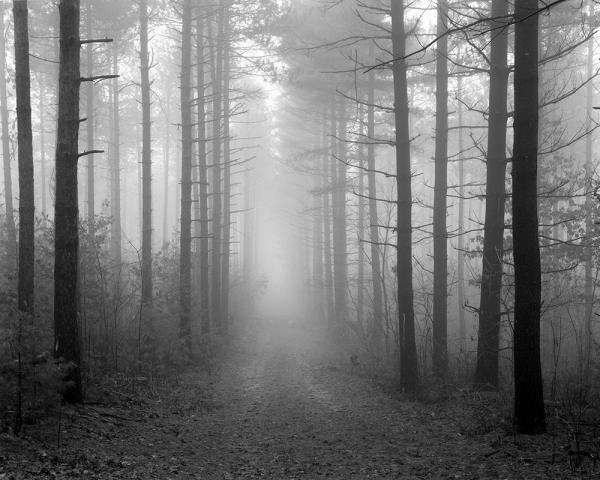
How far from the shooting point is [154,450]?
7102 mm

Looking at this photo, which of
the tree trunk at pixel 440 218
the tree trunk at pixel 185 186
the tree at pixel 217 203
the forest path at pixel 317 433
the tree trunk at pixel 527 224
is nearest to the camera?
the forest path at pixel 317 433

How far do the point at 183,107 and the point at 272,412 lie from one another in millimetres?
9565

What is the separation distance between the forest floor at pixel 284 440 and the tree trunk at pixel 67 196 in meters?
1.01

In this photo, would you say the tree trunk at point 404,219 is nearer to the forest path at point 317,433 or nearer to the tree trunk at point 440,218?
the forest path at point 317,433

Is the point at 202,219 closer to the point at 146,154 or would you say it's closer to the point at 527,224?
the point at 146,154

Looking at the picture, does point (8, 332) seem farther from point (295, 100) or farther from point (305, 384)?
point (295, 100)

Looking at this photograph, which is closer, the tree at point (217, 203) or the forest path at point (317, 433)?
the forest path at point (317, 433)

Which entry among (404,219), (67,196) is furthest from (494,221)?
(67,196)

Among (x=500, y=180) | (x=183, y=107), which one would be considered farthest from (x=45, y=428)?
(x=183, y=107)

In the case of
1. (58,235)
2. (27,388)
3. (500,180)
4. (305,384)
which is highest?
(500,180)

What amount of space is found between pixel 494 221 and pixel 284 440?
5.66 metres

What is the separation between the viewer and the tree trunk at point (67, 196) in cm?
785

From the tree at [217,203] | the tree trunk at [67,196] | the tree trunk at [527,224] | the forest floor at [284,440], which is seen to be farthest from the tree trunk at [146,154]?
the tree trunk at [527,224]

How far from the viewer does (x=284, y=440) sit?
320 inches
